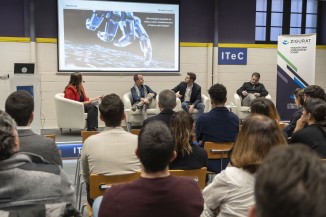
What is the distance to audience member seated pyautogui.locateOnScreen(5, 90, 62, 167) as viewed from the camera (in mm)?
2285

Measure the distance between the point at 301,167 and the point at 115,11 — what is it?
7751mm

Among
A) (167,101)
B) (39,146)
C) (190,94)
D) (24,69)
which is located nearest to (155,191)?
(39,146)

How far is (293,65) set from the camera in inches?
324

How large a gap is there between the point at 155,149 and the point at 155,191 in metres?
0.18

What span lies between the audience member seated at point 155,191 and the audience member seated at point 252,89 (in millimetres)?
6935

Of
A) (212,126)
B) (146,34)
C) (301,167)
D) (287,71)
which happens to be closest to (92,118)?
(146,34)

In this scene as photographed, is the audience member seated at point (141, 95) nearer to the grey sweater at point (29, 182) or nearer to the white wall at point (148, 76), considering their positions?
the white wall at point (148, 76)

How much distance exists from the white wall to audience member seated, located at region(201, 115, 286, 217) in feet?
→ 21.7

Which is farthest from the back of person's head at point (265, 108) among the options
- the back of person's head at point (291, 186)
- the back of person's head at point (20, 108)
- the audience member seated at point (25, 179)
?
the back of person's head at point (291, 186)

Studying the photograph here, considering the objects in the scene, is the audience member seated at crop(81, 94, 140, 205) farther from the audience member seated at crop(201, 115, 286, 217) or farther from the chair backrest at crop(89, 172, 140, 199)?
the audience member seated at crop(201, 115, 286, 217)

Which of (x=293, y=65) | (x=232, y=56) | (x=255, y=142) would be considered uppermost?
(x=232, y=56)

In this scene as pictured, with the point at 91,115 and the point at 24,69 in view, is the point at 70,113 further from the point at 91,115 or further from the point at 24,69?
the point at 24,69

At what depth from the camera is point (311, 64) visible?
26.3 feet

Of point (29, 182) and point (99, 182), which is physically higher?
point (29, 182)
